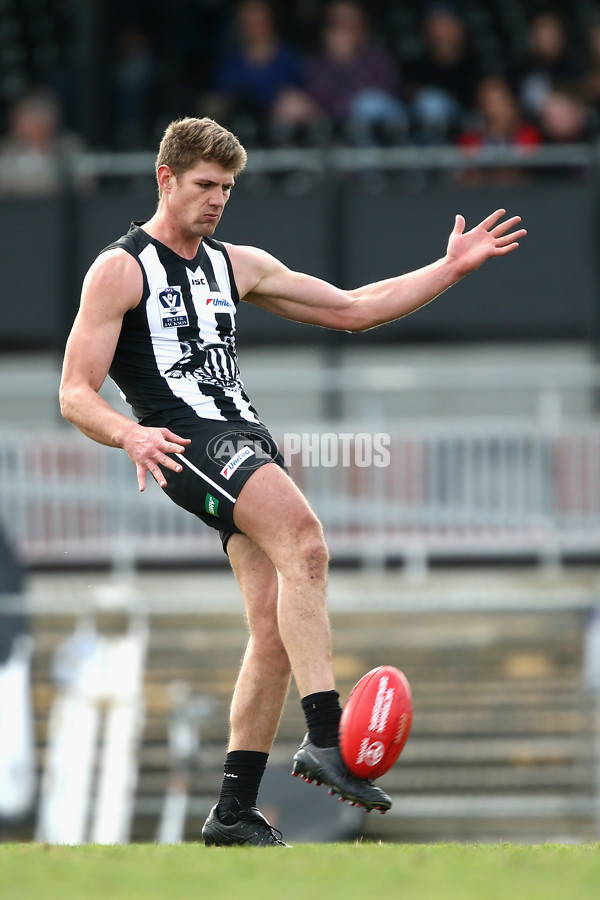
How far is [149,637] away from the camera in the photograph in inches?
469

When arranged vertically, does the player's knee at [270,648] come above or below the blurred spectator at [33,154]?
below

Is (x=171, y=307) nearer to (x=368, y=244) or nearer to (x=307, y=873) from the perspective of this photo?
(x=307, y=873)

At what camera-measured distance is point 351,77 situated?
14414mm

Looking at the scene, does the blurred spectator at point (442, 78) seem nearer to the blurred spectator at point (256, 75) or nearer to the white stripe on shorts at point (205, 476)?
the blurred spectator at point (256, 75)

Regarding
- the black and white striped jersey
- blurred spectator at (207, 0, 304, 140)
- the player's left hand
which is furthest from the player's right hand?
blurred spectator at (207, 0, 304, 140)

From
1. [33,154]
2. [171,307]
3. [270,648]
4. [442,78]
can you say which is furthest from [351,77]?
[270,648]

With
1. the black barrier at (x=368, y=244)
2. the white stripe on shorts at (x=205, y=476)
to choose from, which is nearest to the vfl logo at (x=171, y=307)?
the white stripe on shorts at (x=205, y=476)

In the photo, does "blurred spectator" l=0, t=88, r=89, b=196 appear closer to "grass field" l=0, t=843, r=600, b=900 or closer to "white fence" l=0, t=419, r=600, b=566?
"white fence" l=0, t=419, r=600, b=566

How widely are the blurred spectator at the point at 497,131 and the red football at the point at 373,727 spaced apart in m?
9.38

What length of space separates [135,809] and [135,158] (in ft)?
21.1

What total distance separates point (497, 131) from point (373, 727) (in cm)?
982

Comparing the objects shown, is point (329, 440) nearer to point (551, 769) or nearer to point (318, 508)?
point (318, 508)

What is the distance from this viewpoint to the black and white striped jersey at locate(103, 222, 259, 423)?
5094mm

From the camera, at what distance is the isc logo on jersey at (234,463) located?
4.94 metres
